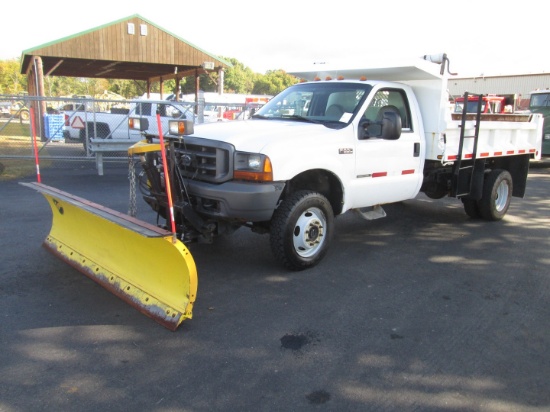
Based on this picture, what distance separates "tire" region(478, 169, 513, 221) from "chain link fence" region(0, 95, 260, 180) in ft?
18.8

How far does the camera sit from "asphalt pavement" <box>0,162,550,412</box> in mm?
3076

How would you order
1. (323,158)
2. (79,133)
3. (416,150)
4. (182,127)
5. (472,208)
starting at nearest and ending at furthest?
1. (182,127)
2. (323,158)
3. (416,150)
4. (472,208)
5. (79,133)

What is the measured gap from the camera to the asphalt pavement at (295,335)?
3.08m

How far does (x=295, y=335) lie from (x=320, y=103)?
3.16 m

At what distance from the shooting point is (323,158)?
16.7ft

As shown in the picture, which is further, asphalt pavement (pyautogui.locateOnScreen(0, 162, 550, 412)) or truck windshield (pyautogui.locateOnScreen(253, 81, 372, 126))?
truck windshield (pyautogui.locateOnScreen(253, 81, 372, 126))

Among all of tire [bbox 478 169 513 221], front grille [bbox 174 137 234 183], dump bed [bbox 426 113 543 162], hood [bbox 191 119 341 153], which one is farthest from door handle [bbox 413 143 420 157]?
front grille [bbox 174 137 234 183]

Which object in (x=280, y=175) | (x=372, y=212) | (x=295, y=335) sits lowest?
(x=295, y=335)

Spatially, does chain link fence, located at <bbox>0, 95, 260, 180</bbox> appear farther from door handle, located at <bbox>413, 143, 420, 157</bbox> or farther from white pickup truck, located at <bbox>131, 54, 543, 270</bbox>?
door handle, located at <bbox>413, 143, 420, 157</bbox>

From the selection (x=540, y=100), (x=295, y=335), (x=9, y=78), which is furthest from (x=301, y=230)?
(x=9, y=78)

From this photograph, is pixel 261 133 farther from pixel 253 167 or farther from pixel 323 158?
pixel 323 158

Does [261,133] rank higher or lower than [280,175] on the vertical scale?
higher

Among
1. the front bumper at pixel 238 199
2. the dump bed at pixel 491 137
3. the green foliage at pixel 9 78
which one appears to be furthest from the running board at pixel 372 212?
the green foliage at pixel 9 78

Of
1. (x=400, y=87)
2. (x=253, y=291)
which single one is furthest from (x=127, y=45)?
(x=253, y=291)
